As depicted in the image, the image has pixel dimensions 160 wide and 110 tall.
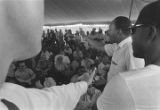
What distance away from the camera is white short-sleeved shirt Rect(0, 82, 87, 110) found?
2.04 feet

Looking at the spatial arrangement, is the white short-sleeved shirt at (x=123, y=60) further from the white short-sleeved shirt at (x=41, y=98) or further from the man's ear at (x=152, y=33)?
the white short-sleeved shirt at (x=41, y=98)

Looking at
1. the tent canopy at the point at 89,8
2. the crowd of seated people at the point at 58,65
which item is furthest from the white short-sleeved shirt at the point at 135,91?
the tent canopy at the point at 89,8

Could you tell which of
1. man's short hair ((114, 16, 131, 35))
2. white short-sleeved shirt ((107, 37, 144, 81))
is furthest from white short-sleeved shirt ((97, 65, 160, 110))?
man's short hair ((114, 16, 131, 35))

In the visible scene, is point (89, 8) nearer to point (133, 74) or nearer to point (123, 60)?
point (123, 60)

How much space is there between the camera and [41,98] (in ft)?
2.18

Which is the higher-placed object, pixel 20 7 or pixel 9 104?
pixel 20 7

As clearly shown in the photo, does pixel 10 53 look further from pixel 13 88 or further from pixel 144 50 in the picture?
pixel 144 50

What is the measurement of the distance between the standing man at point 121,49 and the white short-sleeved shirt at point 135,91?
1.15 metres

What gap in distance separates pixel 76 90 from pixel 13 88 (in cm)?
19

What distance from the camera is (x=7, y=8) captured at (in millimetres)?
382

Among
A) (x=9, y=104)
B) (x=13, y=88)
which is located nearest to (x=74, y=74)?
(x=13, y=88)

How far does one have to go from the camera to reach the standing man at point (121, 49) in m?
2.40

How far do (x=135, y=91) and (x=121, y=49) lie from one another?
5.66 feet

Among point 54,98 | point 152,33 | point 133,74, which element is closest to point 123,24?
point 152,33
